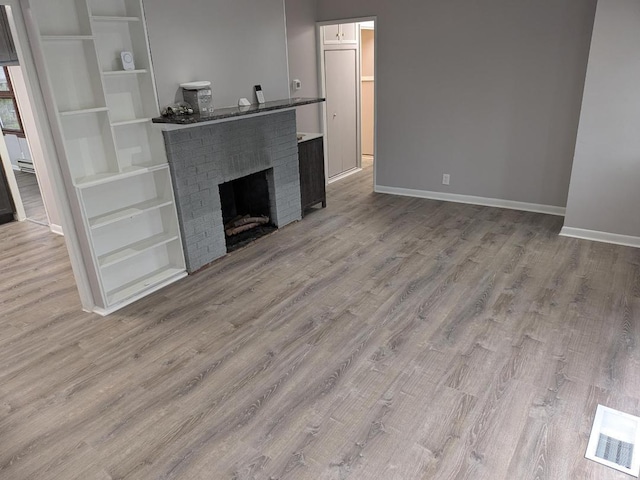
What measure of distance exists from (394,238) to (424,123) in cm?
171

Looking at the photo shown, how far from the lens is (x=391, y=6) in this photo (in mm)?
5125

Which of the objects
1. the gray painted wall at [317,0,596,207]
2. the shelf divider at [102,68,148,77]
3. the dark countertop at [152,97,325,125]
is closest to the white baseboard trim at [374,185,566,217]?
the gray painted wall at [317,0,596,207]

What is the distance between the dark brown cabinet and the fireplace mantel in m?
0.71

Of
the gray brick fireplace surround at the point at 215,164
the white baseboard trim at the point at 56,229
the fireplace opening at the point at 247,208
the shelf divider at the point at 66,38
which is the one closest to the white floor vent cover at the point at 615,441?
the gray brick fireplace surround at the point at 215,164

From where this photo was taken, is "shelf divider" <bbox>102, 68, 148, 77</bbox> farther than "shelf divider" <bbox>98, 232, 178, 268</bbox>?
No

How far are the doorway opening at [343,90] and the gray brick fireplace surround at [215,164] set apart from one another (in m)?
1.69

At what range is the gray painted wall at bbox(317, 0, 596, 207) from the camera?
14.6 ft

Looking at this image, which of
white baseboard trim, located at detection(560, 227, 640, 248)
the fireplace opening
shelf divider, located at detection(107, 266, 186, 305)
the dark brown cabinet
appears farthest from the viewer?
the dark brown cabinet

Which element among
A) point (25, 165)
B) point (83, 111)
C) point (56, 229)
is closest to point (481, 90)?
point (83, 111)

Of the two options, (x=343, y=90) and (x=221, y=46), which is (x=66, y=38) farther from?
(x=343, y=90)

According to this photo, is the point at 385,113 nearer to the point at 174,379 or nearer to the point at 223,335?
the point at 223,335

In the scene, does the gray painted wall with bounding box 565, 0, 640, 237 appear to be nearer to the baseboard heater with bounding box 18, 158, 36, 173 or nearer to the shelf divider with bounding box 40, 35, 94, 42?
the shelf divider with bounding box 40, 35, 94, 42

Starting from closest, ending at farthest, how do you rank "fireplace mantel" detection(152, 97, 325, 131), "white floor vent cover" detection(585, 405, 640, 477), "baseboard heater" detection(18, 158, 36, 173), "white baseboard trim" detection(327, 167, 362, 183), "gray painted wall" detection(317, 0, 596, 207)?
"white floor vent cover" detection(585, 405, 640, 477) → "fireplace mantel" detection(152, 97, 325, 131) → "gray painted wall" detection(317, 0, 596, 207) → "white baseboard trim" detection(327, 167, 362, 183) → "baseboard heater" detection(18, 158, 36, 173)

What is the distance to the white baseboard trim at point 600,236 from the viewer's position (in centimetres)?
402
